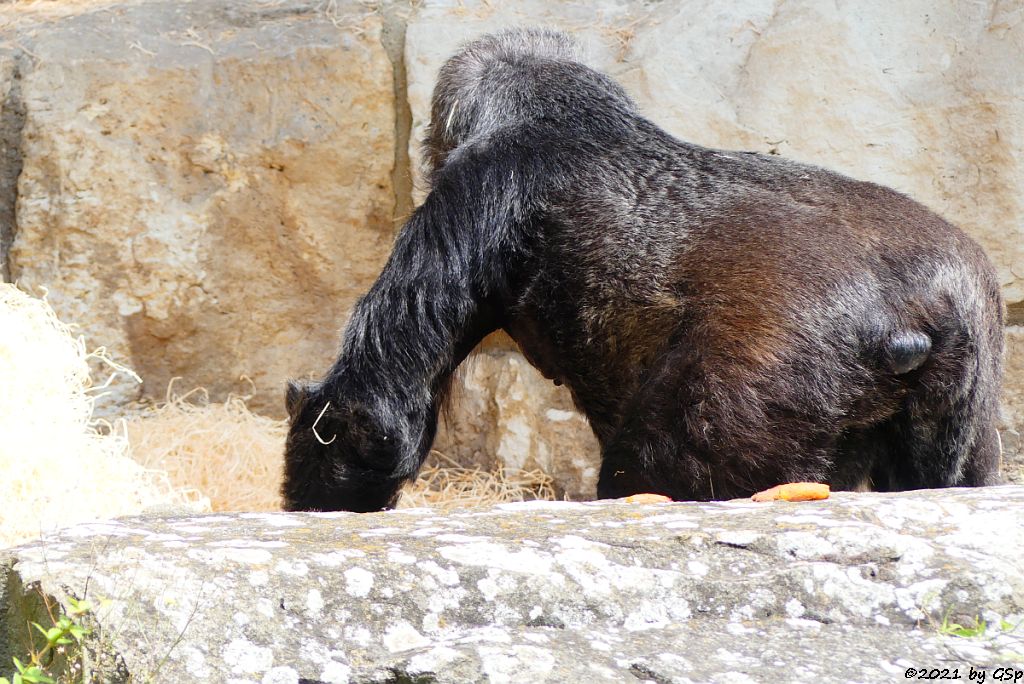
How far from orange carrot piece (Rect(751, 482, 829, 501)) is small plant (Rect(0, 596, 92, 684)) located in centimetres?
144

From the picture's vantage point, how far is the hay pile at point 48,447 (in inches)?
127

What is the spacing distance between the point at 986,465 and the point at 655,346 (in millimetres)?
958

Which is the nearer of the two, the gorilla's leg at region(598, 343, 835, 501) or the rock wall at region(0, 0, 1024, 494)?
the gorilla's leg at region(598, 343, 835, 501)

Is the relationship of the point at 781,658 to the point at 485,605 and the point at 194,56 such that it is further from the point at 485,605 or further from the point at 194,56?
the point at 194,56

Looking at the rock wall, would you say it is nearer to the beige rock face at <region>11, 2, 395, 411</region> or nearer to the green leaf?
the beige rock face at <region>11, 2, 395, 411</region>

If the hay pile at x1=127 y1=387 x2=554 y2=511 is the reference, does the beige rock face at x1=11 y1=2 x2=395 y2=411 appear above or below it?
above

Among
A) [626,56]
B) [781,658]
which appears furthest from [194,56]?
[781,658]

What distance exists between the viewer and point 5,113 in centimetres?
493

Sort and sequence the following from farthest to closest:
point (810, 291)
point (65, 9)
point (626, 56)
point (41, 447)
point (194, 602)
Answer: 1. point (65, 9)
2. point (626, 56)
3. point (41, 447)
4. point (810, 291)
5. point (194, 602)

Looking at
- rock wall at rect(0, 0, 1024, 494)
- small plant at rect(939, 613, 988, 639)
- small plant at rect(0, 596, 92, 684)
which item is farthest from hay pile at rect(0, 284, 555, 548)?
small plant at rect(939, 613, 988, 639)

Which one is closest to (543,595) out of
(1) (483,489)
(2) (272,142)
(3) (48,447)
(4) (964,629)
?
(4) (964,629)

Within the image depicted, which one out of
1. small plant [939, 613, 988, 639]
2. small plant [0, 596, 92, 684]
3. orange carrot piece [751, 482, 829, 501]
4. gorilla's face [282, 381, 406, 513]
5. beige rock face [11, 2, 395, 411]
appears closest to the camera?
small plant [0, 596, 92, 684]

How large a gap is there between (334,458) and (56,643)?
1.55 m

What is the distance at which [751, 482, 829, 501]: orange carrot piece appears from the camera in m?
2.46
